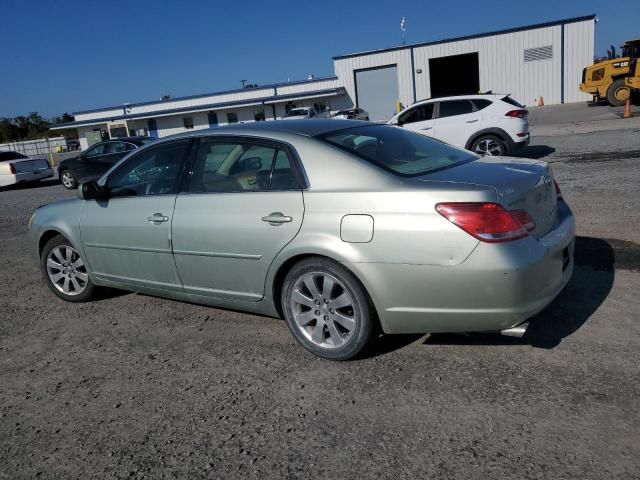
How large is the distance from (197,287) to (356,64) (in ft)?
129

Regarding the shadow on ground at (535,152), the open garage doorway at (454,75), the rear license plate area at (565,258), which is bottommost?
the shadow on ground at (535,152)

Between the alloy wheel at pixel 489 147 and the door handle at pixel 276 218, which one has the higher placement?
the door handle at pixel 276 218

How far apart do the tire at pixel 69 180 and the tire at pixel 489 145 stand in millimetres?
12102

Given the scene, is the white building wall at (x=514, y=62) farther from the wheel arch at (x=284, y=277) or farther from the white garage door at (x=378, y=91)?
the wheel arch at (x=284, y=277)

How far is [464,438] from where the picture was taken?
8.70 feet

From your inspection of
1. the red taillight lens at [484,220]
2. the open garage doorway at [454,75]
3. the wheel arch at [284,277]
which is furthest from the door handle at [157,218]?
the open garage doorway at [454,75]

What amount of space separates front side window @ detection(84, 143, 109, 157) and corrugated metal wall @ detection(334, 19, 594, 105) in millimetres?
27447

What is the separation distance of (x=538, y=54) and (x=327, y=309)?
38182mm

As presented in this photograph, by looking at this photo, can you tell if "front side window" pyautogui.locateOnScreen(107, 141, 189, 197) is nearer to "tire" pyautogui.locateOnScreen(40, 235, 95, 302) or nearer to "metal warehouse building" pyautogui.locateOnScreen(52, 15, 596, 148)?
"tire" pyautogui.locateOnScreen(40, 235, 95, 302)

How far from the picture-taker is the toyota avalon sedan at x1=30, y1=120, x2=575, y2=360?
9.87 ft

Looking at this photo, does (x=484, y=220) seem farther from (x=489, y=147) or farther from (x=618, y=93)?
(x=618, y=93)

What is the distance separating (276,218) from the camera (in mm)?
3574

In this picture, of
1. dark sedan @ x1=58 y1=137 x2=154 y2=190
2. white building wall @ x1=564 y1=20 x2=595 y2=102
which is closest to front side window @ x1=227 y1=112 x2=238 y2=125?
white building wall @ x1=564 y1=20 x2=595 y2=102

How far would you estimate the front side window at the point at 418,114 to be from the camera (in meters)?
12.6
